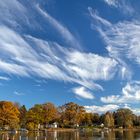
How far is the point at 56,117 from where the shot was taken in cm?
15488

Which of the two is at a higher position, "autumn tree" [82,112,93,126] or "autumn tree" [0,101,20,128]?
"autumn tree" [82,112,93,126]

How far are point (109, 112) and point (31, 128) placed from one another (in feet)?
270

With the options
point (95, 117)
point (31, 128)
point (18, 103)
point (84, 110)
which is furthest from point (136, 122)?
point (31, 128)

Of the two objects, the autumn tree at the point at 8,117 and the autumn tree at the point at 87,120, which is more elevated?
the autumn tree at the point at 87,120

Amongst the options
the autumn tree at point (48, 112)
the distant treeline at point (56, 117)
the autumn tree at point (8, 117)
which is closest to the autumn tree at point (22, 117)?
the distant treeline at point (56, 117)

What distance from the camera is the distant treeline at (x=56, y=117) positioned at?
116562mm

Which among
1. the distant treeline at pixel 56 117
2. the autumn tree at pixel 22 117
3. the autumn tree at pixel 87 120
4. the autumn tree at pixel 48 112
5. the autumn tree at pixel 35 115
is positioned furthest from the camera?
the autumn tree at pixel 87 120

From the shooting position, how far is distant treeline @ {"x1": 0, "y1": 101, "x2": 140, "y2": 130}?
11656cm

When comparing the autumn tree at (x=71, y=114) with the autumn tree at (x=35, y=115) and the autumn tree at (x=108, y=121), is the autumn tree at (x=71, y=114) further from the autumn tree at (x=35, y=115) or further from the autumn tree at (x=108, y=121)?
the autumn tree at (x=108, y=121)

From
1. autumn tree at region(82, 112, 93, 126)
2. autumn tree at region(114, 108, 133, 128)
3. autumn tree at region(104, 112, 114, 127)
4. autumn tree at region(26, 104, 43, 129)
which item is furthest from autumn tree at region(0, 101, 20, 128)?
autumn tree at region(114, 108, 133, 128)

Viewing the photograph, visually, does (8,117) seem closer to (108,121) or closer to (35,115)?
(35,115)

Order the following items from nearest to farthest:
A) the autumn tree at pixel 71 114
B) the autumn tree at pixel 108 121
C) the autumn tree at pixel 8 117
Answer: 1. the autumn tree at pixel 8 117
2. the autumn tree at pixel 71 114
3. the autumn tree at pixel 108 121

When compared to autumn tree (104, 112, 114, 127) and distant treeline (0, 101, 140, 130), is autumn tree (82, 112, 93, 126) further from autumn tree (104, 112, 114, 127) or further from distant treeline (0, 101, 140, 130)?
autumn tree (104, 112, 114, 127)

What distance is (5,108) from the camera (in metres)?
117
